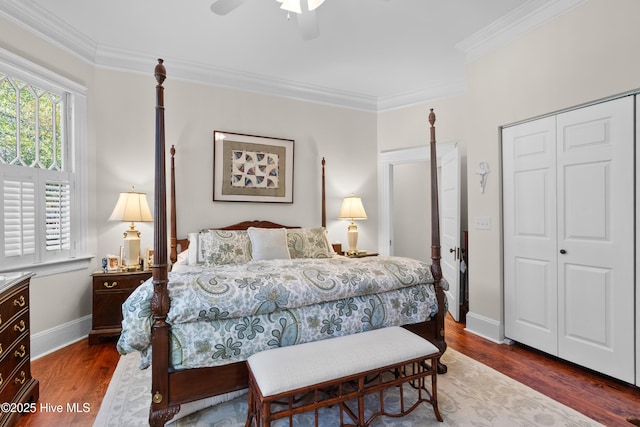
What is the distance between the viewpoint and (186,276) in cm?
196

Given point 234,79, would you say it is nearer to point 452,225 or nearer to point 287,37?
point 287,37

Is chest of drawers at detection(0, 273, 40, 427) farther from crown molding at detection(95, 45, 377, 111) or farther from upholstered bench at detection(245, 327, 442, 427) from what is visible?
crown molding at detection(95, 45, 377, 111)

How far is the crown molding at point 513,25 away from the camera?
101 inches

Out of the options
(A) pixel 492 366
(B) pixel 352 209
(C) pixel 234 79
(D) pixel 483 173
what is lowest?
(A) pixel 492 366

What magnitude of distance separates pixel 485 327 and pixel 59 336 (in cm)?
399

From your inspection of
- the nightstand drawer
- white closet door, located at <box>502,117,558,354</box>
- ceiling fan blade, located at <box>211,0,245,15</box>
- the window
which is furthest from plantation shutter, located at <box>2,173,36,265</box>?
white closet door, located at <box>502,117,558,354</box>

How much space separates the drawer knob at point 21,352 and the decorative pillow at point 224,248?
1348mm

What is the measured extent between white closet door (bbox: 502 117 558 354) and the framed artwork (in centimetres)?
247

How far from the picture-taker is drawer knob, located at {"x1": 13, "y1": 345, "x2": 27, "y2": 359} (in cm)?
188

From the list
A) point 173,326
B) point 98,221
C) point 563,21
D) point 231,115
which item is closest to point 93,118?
point 98,221

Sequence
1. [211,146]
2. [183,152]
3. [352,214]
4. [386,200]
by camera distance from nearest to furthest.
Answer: [183,152]
[211,146]
[352,214]
[386,200]

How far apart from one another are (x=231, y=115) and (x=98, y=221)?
1.84 metres

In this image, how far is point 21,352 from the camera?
1.94 meters

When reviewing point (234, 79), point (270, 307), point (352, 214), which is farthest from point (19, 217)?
point (352, 214)
